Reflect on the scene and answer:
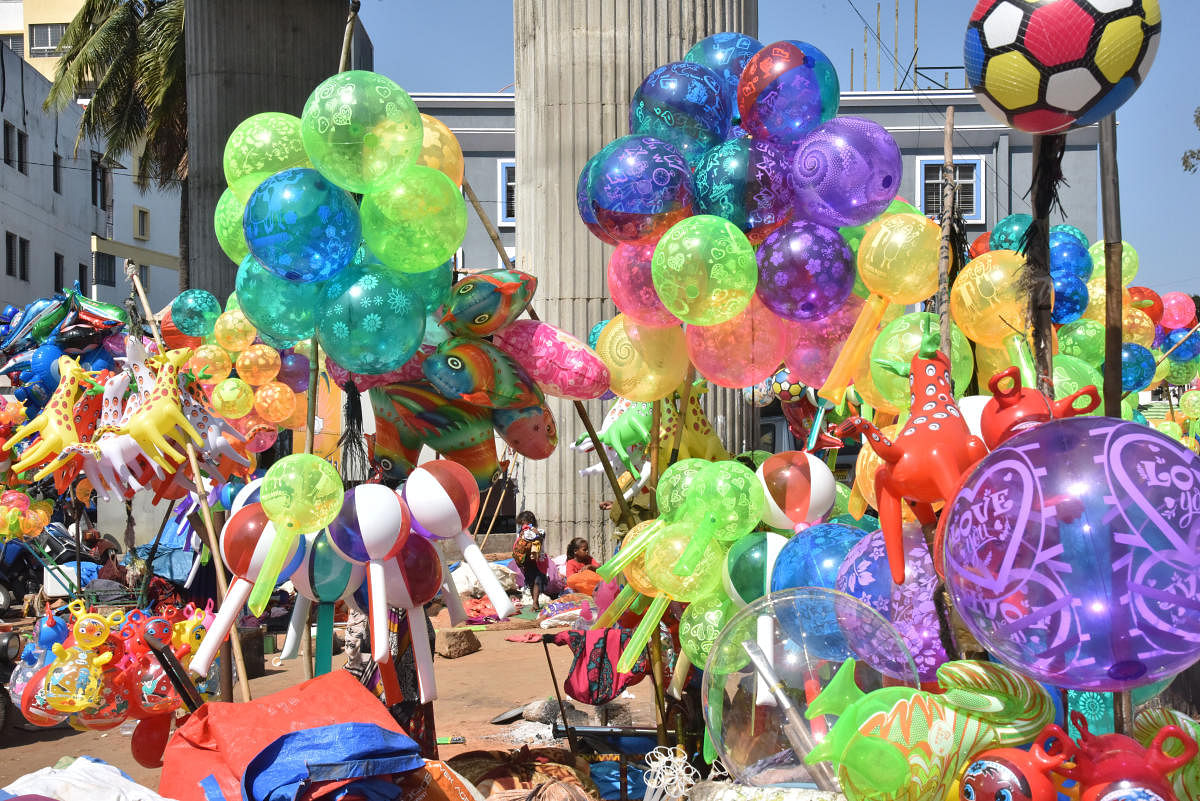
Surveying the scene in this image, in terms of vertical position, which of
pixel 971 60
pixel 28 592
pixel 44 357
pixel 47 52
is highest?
pixel 47 52

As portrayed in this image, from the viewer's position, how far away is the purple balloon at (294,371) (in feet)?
19.4

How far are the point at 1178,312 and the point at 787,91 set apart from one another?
5902 mm

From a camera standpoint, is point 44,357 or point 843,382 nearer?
point 843,382

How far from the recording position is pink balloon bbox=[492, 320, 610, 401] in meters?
A: 3.94

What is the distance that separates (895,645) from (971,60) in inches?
58.0

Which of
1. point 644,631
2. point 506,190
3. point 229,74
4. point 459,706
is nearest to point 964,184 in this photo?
point 506,190

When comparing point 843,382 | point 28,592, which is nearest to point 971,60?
point 843,382

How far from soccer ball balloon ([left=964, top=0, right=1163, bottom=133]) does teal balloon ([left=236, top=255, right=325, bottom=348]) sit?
2124 mm

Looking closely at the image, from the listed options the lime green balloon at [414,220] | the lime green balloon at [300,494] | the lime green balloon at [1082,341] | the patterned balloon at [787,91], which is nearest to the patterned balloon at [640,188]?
the patterned balloon at [787,91]

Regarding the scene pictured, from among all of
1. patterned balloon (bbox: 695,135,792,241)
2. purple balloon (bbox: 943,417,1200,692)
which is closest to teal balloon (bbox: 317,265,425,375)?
patterned balloon (bbox: 695,135,792,241)

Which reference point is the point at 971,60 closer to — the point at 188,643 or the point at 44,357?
the point at 188,643

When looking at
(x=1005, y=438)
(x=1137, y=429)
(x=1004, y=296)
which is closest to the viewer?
(x=1137, y=429)

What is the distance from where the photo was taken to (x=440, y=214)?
11.1ft

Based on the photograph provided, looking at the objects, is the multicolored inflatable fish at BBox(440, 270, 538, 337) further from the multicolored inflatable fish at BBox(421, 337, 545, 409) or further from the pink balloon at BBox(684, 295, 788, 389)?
the pink balloon at BBox(684, 295, 788, 389)
